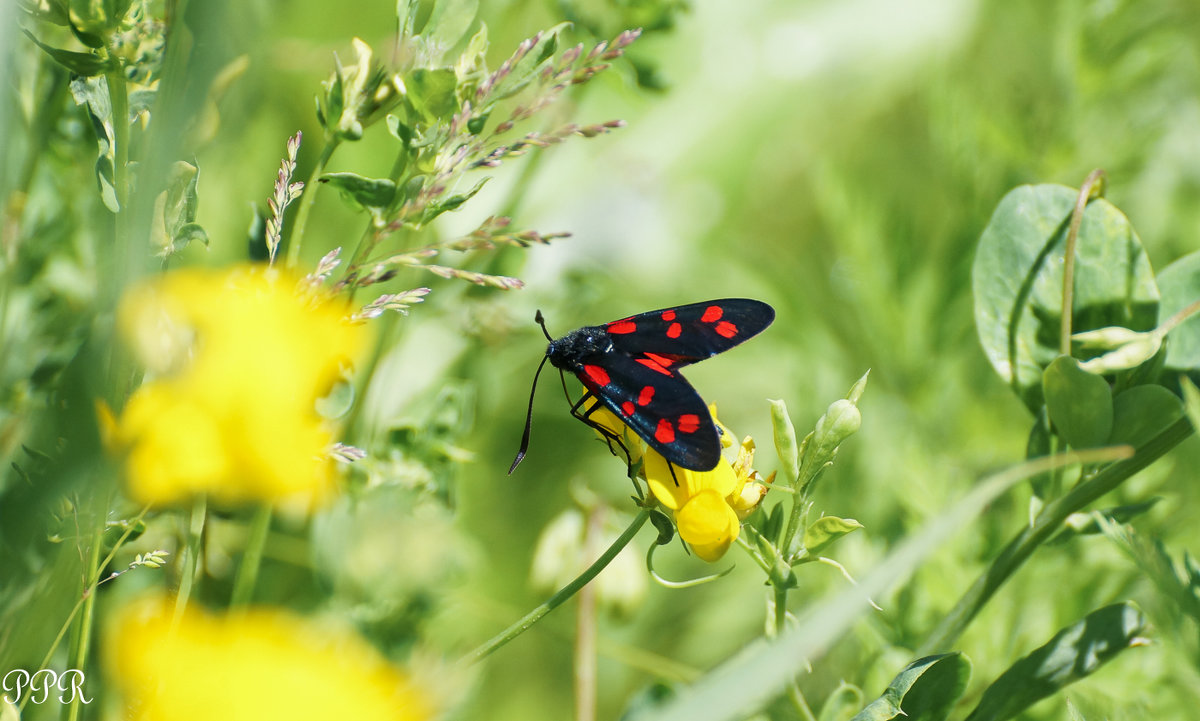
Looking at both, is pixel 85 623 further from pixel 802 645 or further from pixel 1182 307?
pixel 1182 307

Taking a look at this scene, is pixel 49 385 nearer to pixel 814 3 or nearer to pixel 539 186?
pixel 539 186

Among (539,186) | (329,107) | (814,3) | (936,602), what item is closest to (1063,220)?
(936,602)

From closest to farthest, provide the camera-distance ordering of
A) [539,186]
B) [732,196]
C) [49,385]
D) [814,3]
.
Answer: [49,385] → [539,186] → [732,196] → [814,3]

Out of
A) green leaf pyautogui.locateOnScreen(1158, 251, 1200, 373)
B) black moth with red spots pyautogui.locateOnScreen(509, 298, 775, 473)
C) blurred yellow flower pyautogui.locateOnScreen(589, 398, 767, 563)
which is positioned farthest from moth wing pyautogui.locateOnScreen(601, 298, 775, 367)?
green leaf pyautogui.locateOnScreen(1158, 251, 1200, 373)

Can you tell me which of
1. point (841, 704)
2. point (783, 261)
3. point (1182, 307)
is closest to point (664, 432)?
point (841, 704)

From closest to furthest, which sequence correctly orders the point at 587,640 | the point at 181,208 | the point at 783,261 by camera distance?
the point at 181,208 < the point at 587,640 < the point at 783,261

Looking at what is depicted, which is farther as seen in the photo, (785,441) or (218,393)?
(785,441)

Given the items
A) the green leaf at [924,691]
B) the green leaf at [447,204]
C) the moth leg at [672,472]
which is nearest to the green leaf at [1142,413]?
the green leaf at [924,691]
